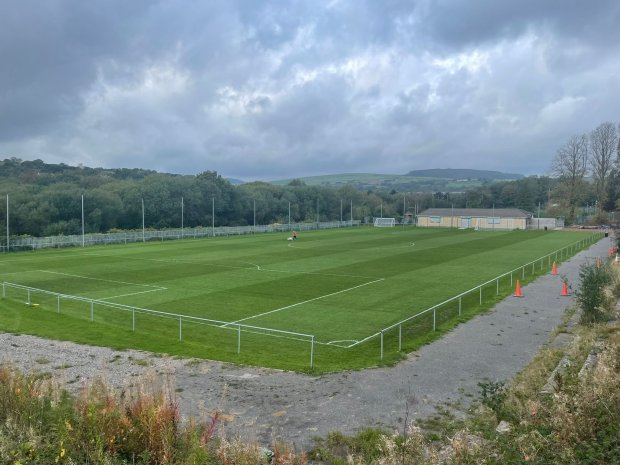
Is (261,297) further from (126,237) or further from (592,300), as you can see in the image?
→ (126,237)

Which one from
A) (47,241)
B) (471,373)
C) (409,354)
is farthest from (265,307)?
(47,241)

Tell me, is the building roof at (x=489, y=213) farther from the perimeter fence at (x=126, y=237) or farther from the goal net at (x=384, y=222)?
the perimeter fence at (x=126, y=237)

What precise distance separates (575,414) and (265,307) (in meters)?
19.1

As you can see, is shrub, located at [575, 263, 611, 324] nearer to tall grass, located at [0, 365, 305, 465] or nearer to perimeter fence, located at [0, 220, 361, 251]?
tall grass, located at [0, 365, 305, 465]

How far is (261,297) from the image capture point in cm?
2894

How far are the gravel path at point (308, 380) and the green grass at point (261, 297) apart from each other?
107 cm

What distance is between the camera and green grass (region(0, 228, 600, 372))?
18.7m

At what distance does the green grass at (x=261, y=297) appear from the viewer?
18.7 metres

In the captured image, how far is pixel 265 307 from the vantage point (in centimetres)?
2616

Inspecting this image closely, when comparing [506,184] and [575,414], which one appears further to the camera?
[506,184]

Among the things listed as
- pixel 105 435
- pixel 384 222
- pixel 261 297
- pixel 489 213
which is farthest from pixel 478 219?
pixel 105 435

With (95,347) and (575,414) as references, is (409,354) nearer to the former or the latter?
(575,414)

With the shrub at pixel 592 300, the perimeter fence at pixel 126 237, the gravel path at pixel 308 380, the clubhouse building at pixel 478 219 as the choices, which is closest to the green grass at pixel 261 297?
the gravel path at pixel 308 380

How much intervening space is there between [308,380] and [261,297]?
1508 centimetres
